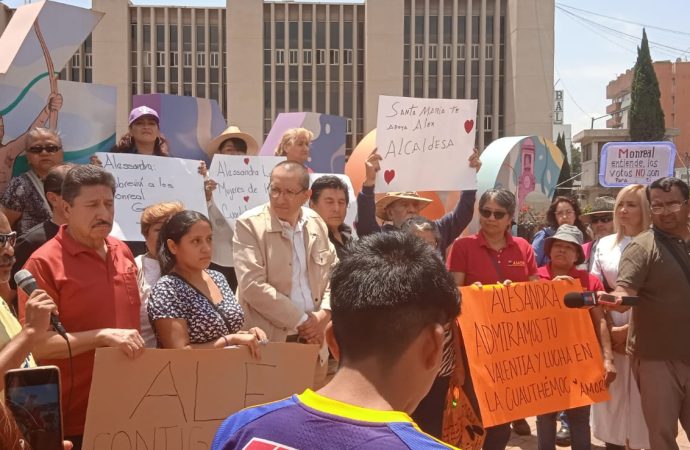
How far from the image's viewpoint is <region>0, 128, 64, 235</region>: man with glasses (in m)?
4.43

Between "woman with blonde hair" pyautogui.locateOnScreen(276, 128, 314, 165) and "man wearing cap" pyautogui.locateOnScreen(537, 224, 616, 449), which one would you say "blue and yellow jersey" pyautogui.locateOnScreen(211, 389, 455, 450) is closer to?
"man wearing cap" pyautogui.locateOnScreen(537, 224, 616, 449)

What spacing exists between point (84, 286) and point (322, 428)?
225 centimetres

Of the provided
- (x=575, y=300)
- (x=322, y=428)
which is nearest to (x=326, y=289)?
(x=575, y=300)

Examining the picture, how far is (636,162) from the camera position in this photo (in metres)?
8.92

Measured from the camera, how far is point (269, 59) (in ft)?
173

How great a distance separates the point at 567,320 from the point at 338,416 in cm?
396

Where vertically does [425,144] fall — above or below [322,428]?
above

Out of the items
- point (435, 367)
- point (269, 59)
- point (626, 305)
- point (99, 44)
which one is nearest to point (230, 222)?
point (626, 305)

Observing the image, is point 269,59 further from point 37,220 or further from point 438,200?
point 37,220

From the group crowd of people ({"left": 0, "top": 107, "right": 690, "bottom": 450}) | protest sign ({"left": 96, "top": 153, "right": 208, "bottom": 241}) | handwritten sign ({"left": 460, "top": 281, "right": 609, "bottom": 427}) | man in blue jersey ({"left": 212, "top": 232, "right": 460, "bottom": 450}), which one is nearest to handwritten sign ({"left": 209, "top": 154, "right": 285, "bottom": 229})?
crowd of people ({"left": 0, "top": 107, "right": 690, "bottom": 450})

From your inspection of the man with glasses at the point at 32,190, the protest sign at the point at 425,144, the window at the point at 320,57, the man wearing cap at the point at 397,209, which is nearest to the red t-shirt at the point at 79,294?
the man with glasses at the point at 32,190

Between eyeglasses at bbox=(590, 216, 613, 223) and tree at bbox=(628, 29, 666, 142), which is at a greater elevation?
tree at bbox=(628, 29, 666, 142)

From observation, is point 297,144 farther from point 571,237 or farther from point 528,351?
point 528,351

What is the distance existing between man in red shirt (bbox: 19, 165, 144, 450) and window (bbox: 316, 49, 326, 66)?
5147cm
